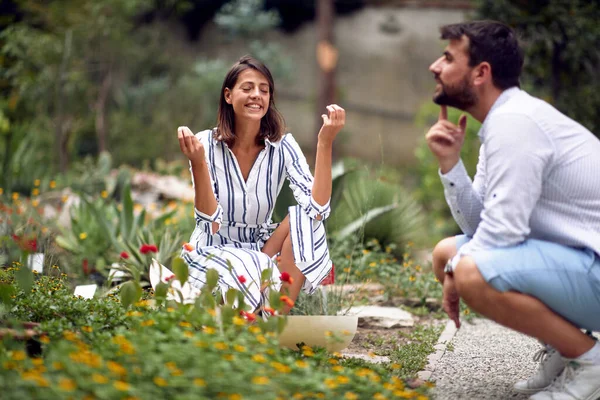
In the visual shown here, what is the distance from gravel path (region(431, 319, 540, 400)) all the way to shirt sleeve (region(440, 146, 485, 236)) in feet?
1.86

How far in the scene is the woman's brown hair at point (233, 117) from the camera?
10.9 feet

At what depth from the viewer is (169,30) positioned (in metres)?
11.2

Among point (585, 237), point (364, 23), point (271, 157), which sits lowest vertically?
point (585, 237)

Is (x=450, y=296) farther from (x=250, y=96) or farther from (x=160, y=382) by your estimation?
(x=250, y=96)

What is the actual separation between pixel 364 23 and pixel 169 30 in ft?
9.29

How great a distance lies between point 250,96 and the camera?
3.29m

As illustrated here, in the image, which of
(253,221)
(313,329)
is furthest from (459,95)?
(253,221)

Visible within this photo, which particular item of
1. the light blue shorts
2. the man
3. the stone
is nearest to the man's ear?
the man

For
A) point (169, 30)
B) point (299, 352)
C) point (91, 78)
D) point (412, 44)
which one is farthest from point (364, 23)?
point (299, 352)

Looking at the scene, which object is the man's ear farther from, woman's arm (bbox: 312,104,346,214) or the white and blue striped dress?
the white and blue striped dress

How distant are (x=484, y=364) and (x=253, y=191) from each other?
3.94 ft

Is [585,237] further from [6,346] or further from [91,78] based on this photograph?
[91,78]

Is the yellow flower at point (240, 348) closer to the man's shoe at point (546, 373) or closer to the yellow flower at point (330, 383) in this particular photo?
the yellow flower at point (330, 383)

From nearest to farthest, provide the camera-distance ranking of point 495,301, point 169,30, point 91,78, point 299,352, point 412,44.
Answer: point 495,301
point 299,352
point 91,78
point 412,44
point 169,30
